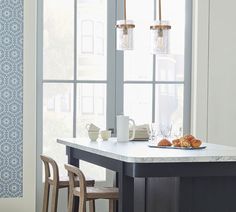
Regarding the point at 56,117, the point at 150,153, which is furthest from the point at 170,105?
the point at 150,153

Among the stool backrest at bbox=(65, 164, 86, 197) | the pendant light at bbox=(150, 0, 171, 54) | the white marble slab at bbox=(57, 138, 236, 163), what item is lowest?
the stool backrest at bbox=(65, 164, 86, 197)

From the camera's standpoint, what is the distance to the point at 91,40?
6.64 metres

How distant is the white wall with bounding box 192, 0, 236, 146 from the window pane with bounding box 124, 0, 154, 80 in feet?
1.51

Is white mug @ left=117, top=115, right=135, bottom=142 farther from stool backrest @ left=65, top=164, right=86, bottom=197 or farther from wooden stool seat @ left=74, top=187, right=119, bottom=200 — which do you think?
wooden stool seat @ left=74, top=187, right=119, bottom=200

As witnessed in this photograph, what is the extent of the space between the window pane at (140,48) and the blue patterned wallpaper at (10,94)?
3.61 feet

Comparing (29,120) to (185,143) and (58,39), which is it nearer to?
(58,39)

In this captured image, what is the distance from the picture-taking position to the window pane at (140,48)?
22.1 ft

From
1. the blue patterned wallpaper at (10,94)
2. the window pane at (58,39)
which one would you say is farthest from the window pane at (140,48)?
the blue patterned wallpaper at (10,94)

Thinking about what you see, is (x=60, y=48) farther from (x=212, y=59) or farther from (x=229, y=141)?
(x=229, y=141)

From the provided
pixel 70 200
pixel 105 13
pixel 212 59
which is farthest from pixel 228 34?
pixel 70 200

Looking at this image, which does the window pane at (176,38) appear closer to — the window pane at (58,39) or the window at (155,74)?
the window at (155,74)

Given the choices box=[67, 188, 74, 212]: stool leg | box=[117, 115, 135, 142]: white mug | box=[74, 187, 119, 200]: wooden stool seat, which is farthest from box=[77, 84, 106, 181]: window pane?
box=[74, 187, 119, 200]: wooden stool seat

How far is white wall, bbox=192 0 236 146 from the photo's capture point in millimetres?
6652

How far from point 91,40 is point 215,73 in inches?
48.9
